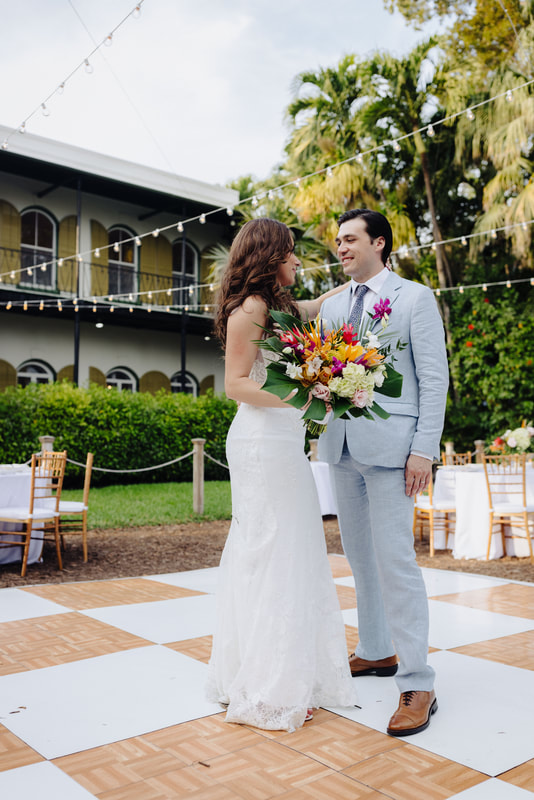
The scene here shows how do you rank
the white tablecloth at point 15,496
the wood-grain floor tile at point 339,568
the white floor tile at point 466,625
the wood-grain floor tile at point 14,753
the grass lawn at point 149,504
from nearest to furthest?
1. the wood-grain floor tile at point 14,753
2. the white floor tile at point 466,625
3. the wood-grain floor tile at point 339,568
4. the white tablecloth at point 15,496
5. the grass lawn at point 149,504

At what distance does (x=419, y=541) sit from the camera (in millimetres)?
7586

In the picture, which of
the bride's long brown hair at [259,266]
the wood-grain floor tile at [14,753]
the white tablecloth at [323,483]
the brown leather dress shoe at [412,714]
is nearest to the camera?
the wood-grain floor tile at [14,753]

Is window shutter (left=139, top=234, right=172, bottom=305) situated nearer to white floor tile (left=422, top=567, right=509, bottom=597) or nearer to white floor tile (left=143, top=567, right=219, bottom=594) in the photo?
white floor tile (left=143, top=567, right=219, bottom=594)

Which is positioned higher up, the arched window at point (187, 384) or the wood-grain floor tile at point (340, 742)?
the arched window at point (187, 384)

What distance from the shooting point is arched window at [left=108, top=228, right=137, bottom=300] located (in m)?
17.1

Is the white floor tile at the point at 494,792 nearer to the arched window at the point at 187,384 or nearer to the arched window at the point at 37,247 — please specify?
the arched window at the point at 37,247

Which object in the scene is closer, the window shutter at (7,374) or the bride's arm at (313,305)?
the bride's arm at (313,305)

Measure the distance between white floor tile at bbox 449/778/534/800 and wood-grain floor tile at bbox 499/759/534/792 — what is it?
0.02 metres

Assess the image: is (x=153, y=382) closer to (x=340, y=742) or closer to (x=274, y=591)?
(x=274, y=591)

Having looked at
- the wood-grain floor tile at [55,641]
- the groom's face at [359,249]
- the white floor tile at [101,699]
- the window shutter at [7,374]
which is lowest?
the wood-grain floor tile at [55,641]

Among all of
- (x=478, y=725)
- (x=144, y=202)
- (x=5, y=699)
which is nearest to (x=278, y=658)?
(x=478, y=725)

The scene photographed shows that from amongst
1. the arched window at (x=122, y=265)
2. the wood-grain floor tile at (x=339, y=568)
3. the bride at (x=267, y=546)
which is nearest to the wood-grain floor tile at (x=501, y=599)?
the wood-grain floor tile at (x=339, y=568)

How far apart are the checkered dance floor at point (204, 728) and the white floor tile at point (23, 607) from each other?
78 millimetres

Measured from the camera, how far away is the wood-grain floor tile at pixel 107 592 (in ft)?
14.4
